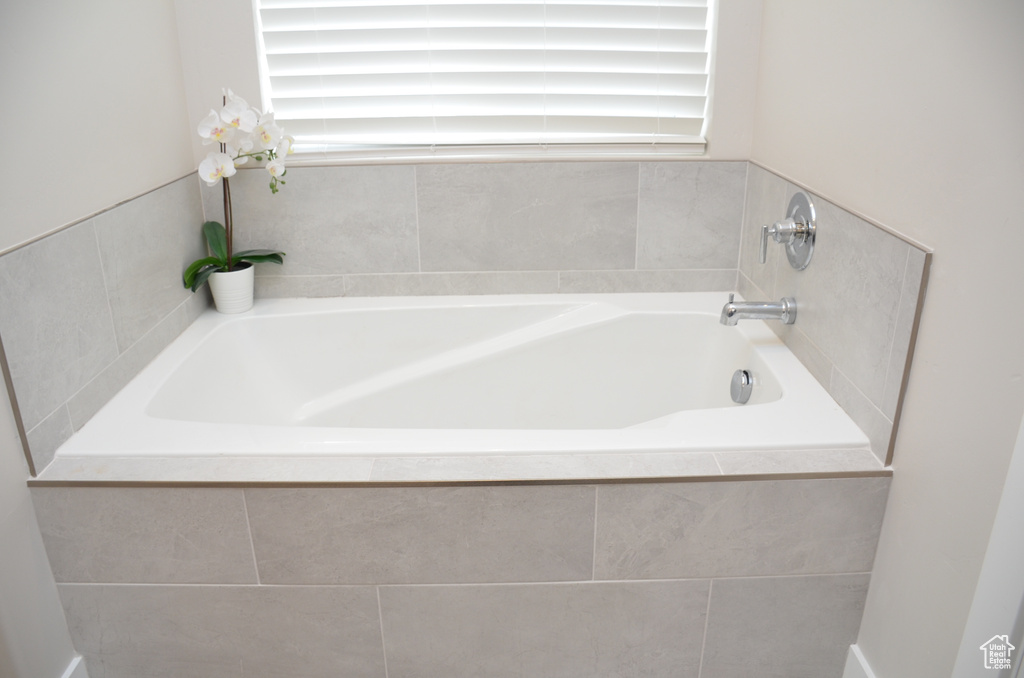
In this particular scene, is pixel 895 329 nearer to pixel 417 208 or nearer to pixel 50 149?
pixel 417 208

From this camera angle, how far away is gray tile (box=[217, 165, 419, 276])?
223cm

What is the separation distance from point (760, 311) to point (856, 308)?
354 millimetres

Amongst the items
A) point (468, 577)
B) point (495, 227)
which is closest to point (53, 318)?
point (468, 577)

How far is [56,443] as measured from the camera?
1521 mm

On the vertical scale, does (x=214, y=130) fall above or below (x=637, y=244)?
above

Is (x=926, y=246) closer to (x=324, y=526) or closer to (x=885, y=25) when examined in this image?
(x=885, y=25)

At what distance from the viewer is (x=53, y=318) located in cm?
150

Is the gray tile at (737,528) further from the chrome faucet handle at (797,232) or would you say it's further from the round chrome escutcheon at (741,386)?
the chrome faucet handle at (797,232)

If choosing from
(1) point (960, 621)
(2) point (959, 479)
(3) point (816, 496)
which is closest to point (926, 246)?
(2) point (959, 479)

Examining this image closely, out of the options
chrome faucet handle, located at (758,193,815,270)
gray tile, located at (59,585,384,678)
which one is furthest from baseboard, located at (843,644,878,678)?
gray tile, located at (59,585,384,678)

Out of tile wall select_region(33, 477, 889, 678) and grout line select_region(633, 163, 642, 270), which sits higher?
grout line select_region(633, 163, 642, 270)

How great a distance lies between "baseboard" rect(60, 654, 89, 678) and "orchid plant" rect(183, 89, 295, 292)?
3.14 ft

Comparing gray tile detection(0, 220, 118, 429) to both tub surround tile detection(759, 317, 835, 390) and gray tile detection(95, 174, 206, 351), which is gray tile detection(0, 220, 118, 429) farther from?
tub surround tile detection(759, 317, 835, 390)

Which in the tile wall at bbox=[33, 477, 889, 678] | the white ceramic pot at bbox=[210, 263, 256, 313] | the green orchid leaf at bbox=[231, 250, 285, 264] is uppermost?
the green orchid leaf at bbox=[231, 250, 285, 264]
